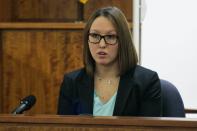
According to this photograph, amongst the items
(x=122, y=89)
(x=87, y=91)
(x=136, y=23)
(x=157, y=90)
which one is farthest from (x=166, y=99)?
(x=136, y=23)

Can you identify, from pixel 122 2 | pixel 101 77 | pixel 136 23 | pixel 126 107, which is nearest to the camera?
pixel 126 107

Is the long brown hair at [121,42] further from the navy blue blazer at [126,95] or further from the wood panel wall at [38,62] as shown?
the wood panel wall at [38,62]

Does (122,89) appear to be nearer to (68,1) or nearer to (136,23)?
(136,23)

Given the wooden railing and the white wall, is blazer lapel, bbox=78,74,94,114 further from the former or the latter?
the white wall

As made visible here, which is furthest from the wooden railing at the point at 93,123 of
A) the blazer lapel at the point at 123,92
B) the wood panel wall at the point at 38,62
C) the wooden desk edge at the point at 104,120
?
the wood panel wall at the point at 38,62

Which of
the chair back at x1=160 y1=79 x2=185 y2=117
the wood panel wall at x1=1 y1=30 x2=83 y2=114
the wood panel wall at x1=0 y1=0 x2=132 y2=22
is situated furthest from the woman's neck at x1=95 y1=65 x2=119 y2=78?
the wood panel wall at x1=0 y1=0 x2=132 y2=22

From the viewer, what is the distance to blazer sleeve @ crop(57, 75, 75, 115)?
1.73 metres

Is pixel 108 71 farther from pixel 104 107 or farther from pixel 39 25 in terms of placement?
pixel 39 25

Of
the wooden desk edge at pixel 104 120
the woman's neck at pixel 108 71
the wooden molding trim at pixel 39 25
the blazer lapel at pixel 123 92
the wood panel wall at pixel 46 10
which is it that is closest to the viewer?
the wooden desk edge at pixel 104 120

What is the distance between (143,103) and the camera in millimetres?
1683

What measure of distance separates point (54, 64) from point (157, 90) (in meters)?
1.25

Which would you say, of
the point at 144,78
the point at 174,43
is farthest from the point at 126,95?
the point at 174,43

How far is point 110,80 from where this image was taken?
175 centimetres

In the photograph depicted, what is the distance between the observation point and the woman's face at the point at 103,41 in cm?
166
